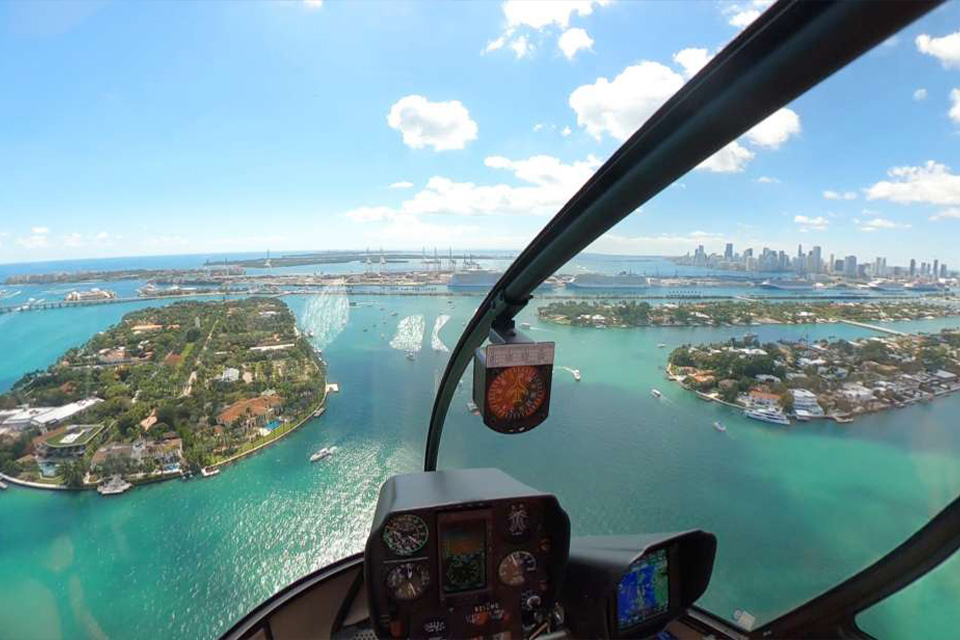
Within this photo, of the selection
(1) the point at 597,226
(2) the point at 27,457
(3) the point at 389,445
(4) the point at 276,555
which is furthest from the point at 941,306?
(2) the point at 27,457

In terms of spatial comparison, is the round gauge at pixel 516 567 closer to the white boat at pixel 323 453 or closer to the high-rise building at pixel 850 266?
the high-rise building at pixel 850 266

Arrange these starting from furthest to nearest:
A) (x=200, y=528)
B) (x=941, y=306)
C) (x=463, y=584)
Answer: (x=200, y=528) → (x=941, y=306) → (x=463, y=584)

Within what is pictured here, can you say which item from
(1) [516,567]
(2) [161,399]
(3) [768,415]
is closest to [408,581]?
(1) [516,567]

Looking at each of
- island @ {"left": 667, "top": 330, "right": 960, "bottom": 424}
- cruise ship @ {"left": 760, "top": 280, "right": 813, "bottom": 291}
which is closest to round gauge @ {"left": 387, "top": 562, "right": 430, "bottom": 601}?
island @ {"left": 667, "top": 330, "right": 960, "bottom": 424}

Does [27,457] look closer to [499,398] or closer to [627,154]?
[499,398]

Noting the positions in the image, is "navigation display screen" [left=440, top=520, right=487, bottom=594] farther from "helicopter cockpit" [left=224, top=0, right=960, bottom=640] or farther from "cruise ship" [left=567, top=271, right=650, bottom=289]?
"cruise ship" [left=567, top=271, right=650, bottom=289]
